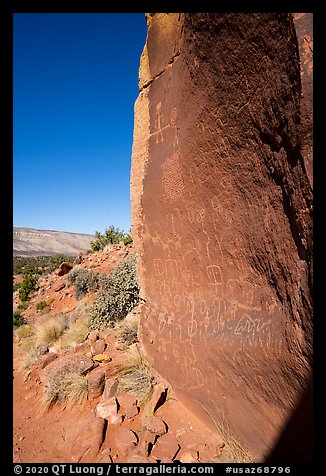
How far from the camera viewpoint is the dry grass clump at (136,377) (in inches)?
129

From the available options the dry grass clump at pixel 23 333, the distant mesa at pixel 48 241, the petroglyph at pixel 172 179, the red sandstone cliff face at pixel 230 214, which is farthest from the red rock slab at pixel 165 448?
the distant mesa at pixel 48 241

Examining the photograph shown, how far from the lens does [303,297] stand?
1.77m

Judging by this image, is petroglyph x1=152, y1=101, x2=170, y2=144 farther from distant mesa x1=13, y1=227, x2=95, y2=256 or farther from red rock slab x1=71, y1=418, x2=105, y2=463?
distant mesa x1=13, y1=227, x2=95, y2=256

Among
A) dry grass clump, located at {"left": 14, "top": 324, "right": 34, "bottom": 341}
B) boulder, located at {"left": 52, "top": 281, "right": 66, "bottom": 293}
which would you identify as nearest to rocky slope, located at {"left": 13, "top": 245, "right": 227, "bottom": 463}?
dry grass clump, located at {"left": 14, "top": 324, "right": 34, "bottom": 341}

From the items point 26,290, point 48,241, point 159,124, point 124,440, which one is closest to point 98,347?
point 124,440

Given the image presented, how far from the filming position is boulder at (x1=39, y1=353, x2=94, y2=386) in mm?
3869

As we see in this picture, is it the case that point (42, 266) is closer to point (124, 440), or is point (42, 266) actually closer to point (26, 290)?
point (26, 290)

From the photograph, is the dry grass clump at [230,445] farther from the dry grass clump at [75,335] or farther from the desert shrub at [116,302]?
the desert shrub at [116,302]

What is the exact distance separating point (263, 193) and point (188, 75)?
4.73 ft

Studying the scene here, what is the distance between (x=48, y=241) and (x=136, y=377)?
91.3 m

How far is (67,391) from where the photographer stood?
140 inches

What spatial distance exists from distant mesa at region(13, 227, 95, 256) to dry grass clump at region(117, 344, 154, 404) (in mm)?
75456

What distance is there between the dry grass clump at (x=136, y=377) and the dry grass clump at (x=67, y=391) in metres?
0.45
